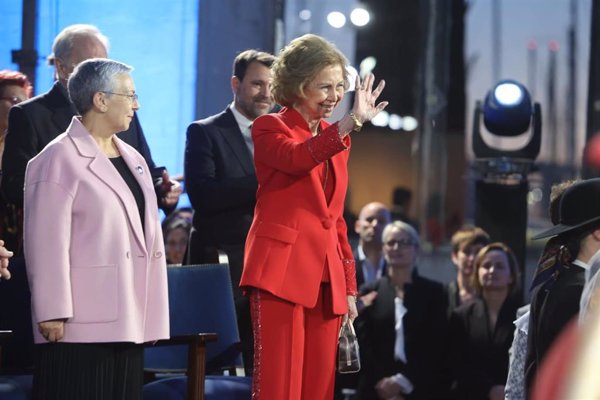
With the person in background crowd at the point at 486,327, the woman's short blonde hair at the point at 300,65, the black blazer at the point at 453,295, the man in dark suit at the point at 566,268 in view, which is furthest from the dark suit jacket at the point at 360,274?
the woman's short blonde hair at the point at 300,65

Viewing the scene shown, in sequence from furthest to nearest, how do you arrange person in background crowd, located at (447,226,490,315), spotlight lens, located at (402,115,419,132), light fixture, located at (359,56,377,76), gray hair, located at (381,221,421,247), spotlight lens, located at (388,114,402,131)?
1. spotlight lens, located at (388,114,402,131)
2. spotlight lens, located at (402,115,419,132)
3. light fixture, located at (359,56,377,76)
4. person in background crowd, located at (447,226,490,315)
5. gray hair, located at (381,221,421,247)

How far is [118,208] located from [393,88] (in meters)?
9.74

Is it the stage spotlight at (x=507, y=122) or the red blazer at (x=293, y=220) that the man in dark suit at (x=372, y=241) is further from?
the red blazer at (x=293, y=220)

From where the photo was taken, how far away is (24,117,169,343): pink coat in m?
4.07

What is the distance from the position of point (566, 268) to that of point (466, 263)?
345 cm

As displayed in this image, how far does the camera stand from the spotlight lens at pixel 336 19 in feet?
34.6

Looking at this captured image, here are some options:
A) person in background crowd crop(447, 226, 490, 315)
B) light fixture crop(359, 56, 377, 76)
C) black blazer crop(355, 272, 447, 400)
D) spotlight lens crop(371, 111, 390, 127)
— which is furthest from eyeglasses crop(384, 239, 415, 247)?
spotlight lens crop(371, 111, 390, 127)

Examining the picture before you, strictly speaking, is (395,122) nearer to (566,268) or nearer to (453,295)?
(453,295)

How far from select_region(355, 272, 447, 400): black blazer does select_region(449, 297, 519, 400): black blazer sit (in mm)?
123

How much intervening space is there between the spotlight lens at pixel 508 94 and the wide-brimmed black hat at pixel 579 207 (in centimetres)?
294

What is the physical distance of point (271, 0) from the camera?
7148 mm

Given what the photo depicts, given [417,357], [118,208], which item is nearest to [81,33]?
[118,208]

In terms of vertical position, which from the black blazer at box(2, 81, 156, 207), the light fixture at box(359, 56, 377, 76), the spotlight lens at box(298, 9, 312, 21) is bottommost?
the black blazer at box(2, 81, 156, 207)

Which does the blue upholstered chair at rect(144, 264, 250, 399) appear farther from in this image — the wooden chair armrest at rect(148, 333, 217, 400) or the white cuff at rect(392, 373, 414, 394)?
A: the white cuff at rect(392, 373, 414, 394)
